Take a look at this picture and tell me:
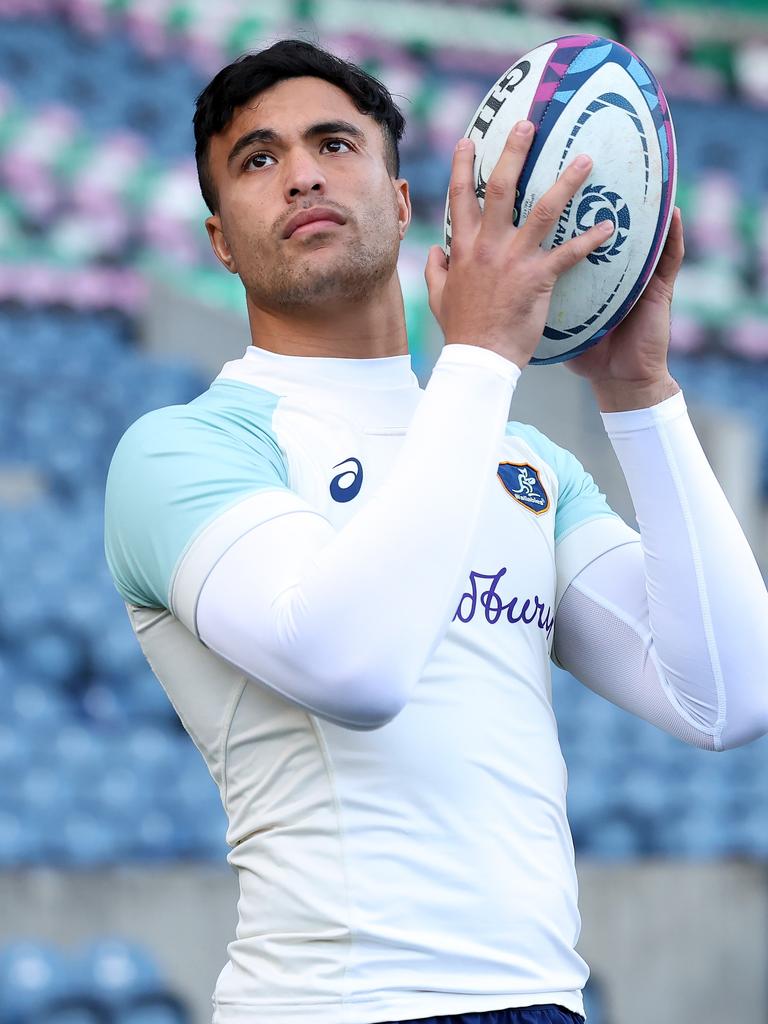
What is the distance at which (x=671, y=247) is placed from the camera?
5.53ft

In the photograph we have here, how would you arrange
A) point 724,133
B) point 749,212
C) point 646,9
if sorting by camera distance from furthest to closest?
1. point 646,9
2. point 724,133
3. point 749,212

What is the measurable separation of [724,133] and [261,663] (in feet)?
51.4

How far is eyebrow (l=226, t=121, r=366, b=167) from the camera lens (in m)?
1.76

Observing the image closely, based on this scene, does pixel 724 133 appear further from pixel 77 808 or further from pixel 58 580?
pixel 77 808

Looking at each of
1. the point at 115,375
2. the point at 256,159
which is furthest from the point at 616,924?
the point at 115,375

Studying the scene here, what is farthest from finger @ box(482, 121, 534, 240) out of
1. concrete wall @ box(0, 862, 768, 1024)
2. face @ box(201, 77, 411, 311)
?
concrete wall @ box(0, 862, 768, 1024)

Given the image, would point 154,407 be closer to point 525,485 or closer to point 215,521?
point 525,485

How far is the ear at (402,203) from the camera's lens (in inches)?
73.5

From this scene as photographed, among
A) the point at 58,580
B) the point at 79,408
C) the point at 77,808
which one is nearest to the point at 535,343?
the point at 77,808

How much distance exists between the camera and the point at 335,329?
176 cm

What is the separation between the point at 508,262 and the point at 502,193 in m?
0.07

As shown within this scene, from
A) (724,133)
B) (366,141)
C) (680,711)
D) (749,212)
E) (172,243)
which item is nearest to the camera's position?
(680,711)

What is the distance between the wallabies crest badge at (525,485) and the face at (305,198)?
27 centimetres

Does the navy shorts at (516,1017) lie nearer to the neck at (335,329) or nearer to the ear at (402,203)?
the neck at (335,329)
